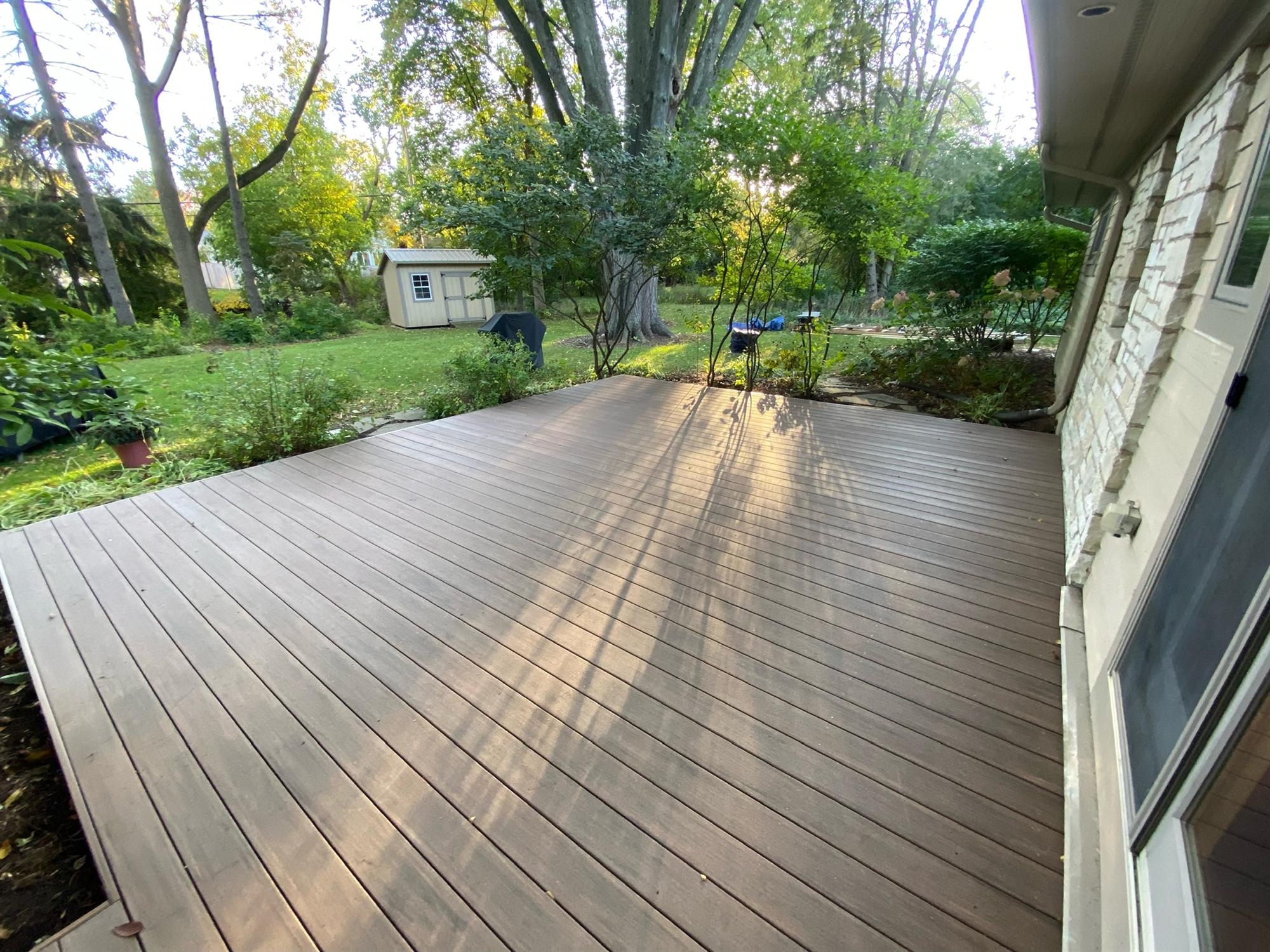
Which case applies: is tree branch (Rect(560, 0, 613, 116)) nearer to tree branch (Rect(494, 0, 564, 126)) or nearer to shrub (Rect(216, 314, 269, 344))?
tree branch (Rect(494, 0, 564, 126))

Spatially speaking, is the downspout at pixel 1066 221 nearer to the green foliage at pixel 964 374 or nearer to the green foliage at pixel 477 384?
the green foliage at pixel 964 374

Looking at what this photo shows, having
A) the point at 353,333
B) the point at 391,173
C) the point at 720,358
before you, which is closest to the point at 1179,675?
the point at 720,358

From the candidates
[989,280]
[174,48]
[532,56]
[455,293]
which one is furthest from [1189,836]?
[174,48]

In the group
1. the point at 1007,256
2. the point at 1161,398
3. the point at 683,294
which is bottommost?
the point at 683,294

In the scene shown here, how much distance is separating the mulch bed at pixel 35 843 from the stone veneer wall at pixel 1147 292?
3287 millimetres

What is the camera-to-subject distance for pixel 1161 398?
1634 mm

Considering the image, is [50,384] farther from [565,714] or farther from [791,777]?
[791,777]

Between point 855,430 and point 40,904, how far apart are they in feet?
15.2

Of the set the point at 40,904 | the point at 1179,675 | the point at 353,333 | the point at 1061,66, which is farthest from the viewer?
the point at 353,333

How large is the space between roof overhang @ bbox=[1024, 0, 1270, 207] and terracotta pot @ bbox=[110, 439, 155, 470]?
558 centimetres

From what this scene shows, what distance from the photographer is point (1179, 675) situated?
0.99 metres

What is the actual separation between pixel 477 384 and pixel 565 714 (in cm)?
427

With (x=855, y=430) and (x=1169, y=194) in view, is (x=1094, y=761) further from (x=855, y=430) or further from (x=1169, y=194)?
(x=855, y=430)

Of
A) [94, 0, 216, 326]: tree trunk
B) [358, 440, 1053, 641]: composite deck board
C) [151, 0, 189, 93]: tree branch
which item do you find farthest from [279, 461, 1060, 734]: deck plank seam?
[151, 0, 189, 93]: tree branch
